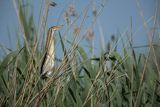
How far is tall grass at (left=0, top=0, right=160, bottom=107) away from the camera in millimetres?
1511

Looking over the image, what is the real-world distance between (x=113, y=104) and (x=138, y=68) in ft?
0.77

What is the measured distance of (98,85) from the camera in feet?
5.52

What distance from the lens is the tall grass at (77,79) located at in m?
1.51

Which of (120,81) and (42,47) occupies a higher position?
Result: (42,47)

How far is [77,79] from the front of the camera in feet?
6.36

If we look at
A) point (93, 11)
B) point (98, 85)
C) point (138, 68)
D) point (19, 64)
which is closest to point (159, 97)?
point (138, 68)

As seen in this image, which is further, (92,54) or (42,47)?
(92,54)

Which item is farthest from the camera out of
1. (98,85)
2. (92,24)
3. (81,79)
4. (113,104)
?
(81,79)

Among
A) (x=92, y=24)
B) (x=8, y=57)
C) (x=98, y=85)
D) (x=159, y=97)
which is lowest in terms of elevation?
(x=159, y=97)

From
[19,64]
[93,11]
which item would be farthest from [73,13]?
[19,64]

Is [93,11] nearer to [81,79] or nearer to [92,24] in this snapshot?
[92,24]

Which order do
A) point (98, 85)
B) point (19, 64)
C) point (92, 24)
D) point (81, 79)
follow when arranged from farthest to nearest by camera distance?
point (81, 79) < point (19, 64) < point (98, 85) < point (92, 24)

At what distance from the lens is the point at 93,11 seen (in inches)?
64.4

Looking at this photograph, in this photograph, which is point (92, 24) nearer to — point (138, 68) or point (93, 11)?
point (93, 11)
